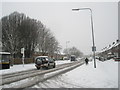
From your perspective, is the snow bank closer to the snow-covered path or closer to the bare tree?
the snow-covered path

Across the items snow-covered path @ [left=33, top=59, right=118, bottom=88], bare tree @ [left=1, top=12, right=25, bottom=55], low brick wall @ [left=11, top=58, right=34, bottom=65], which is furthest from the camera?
bare tree @ [left=1, top=12, right=25, bottom=55]

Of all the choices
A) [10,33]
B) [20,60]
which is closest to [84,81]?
[20,60]

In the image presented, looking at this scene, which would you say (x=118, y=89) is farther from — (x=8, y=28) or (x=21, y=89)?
(x=8, y=28)

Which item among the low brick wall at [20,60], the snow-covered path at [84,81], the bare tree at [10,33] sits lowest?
the low brick wall at [20,60]

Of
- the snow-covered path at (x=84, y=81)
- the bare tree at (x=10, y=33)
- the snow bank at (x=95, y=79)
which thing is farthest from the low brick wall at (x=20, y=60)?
the snow-covered path at (x=84, y=81)

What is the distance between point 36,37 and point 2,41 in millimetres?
11092

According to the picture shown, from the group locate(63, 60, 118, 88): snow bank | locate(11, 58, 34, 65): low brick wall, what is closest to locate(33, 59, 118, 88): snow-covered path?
locate(63, 60, 118, 88): snow bank

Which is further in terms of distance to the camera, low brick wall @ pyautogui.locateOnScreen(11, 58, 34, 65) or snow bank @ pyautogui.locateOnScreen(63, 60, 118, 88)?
low brick wall @ pyautogui.locateOnScreen(11, 58, 34, 65)

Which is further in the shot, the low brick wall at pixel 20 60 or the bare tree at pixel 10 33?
the bare tree at pixel 10 33

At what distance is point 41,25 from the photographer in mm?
58750

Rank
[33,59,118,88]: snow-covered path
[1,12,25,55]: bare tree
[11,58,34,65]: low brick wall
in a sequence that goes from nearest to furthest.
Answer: [33,59,118,88]: snow-covered path < [11,58,34,65]: low brick wall < [1,12,25,55]: bare tree

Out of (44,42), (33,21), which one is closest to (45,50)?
(44,42)

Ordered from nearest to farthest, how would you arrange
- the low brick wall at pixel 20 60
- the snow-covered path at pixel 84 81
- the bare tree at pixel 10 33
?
the snow-covered path at pixel 84 81 < the low brick wall at pixel 20 60 < the bare tree at pixel 10 33

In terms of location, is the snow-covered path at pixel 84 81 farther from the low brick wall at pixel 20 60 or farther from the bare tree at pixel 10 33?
the bare tree at pixel 10 33
